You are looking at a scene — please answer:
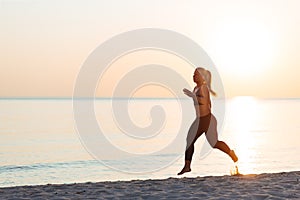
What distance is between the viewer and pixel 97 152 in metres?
30.8

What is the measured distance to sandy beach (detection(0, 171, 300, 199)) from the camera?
8.55 metres

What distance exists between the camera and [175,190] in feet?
29.8

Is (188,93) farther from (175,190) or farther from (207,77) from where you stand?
(175,190)

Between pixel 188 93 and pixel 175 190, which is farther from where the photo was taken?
pixel 188 93

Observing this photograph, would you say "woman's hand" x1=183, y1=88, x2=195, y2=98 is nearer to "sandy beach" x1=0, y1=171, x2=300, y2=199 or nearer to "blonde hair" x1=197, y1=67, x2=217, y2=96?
"blonde hair" x1=197, y1=67, x2=217, y2=96

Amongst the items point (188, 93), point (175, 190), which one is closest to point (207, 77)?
point (188, 93)

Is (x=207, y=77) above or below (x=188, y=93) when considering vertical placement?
above

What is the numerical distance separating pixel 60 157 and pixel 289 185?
1948 centimetres

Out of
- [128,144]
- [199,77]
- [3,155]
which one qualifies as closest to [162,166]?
[3,155]

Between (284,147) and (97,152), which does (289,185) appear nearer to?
(97,152)

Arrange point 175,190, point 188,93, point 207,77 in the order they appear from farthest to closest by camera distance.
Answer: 1. point 207,77
2. point 188,93
3. point 175,190

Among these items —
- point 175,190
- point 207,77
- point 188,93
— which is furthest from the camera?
point 207,77

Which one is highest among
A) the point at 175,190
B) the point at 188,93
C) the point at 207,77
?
the point at 207,77

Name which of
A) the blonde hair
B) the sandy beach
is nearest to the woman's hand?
the blonde hair
